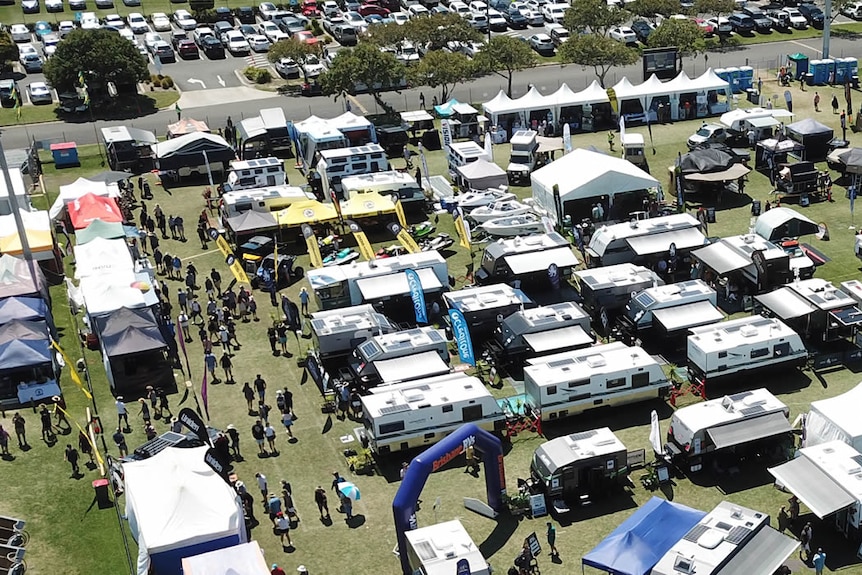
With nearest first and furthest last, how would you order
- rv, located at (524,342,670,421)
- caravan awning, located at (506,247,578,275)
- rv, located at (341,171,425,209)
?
rv, located at (524,342,670,421), caravan awning, located at (506,247,578,275), rv, located at (341,171,425,209)

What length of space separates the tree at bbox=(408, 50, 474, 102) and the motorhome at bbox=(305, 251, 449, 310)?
2636 cm

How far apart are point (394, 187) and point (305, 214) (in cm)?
498

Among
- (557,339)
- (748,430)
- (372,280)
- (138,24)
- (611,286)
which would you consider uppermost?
(138,24)

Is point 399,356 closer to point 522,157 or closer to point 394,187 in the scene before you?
point 394,187

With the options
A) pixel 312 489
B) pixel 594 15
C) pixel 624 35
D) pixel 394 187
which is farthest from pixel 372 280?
pixel 624 35

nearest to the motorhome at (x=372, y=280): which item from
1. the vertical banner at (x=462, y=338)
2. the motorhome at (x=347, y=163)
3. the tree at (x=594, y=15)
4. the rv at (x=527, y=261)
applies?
the rv at (x=527, y=261)

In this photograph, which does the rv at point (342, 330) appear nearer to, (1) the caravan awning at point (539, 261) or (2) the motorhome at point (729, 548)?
(1) the caravan awning at point (539, 261)

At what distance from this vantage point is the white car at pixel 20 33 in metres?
84.6

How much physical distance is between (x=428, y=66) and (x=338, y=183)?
1435 centimetres

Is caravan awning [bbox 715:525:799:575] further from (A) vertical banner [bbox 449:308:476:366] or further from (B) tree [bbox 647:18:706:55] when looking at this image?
(B) tree [bbox 647:18:706:55]

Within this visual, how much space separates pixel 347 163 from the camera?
5550 centimetres

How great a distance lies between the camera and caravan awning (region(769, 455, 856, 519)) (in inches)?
1088

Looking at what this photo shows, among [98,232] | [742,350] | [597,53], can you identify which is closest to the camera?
[742,350]

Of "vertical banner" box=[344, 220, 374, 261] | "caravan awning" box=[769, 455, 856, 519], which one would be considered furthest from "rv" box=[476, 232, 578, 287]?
"caravan awning" box=[769, 455, 856, 519]
